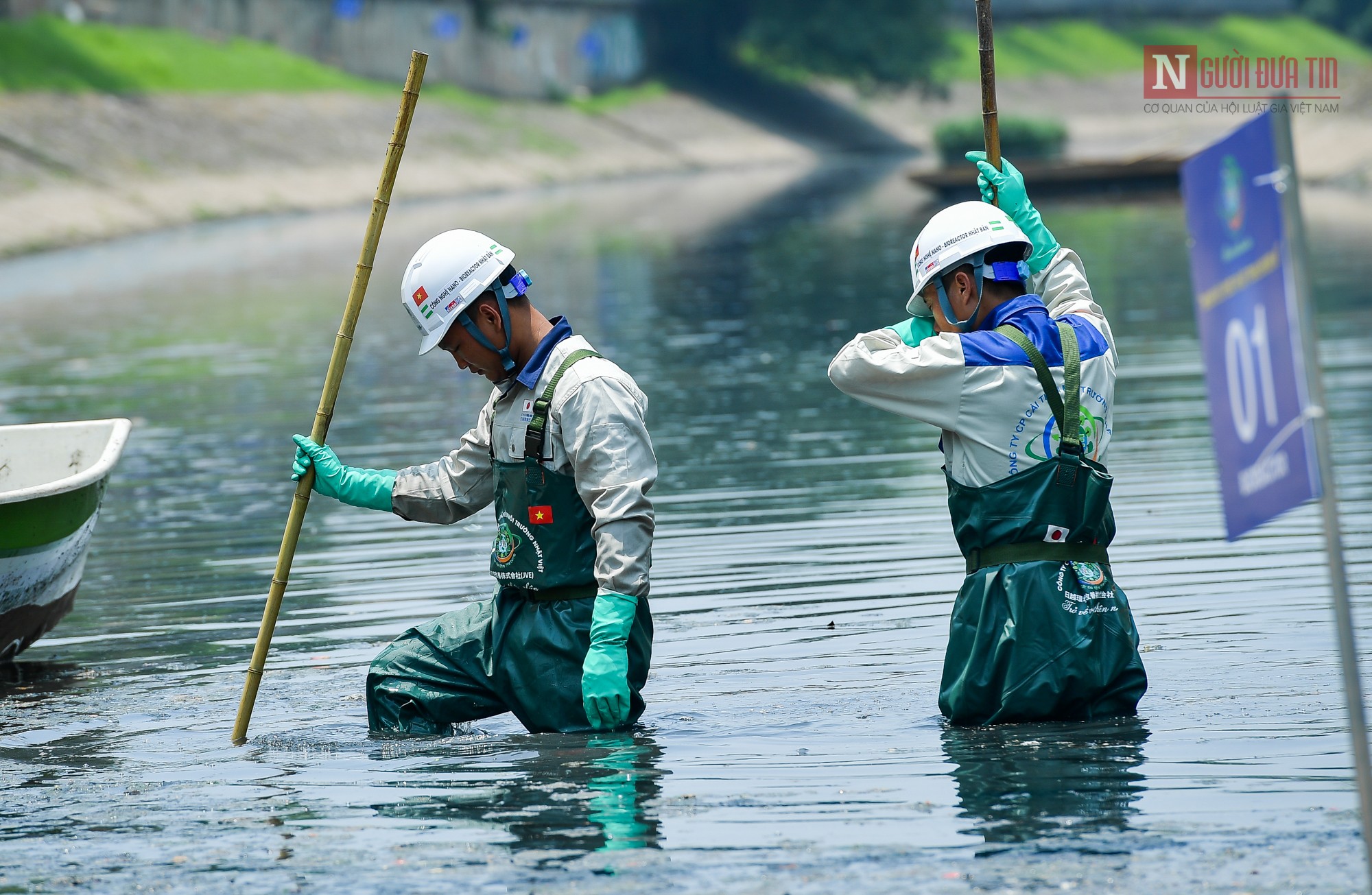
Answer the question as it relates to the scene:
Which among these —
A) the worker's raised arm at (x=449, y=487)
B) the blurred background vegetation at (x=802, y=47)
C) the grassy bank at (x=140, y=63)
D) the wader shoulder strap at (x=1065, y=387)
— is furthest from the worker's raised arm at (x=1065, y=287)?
the blurred background vegetation at (x=802, y=47)

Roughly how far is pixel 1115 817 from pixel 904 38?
63.4 meters

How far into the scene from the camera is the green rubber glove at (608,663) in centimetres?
554

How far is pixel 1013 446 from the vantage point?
5.37 m

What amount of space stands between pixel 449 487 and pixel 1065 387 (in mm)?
2059

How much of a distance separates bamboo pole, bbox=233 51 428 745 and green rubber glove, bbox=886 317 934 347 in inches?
68.7

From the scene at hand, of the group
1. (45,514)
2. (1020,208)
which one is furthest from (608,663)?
(45,514)

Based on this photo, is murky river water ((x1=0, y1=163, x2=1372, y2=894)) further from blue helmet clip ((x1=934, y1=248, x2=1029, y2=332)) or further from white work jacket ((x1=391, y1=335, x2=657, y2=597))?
blue helmet clip ((x1=934, y1=248, x2=1029, y2=332))

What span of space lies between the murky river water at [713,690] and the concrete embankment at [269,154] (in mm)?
17822

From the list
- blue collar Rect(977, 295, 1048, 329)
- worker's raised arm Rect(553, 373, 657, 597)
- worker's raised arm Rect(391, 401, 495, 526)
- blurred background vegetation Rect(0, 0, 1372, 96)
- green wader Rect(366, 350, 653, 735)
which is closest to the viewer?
blue collar Rect(977, 295, 1048, 329)

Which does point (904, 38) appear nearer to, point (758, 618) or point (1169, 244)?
point (1169, 244)

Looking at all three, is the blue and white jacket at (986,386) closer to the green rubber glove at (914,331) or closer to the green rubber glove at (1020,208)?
the green rubber glove at (914,331)

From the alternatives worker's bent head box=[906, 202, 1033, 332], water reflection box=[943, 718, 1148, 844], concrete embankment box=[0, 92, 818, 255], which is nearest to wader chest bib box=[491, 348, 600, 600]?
worker's bent head box=[906, 202, 1033, 332]

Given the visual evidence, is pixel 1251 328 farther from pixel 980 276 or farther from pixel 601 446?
pixel 601 446

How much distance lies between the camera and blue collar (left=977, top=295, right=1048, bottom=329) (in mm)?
5398
